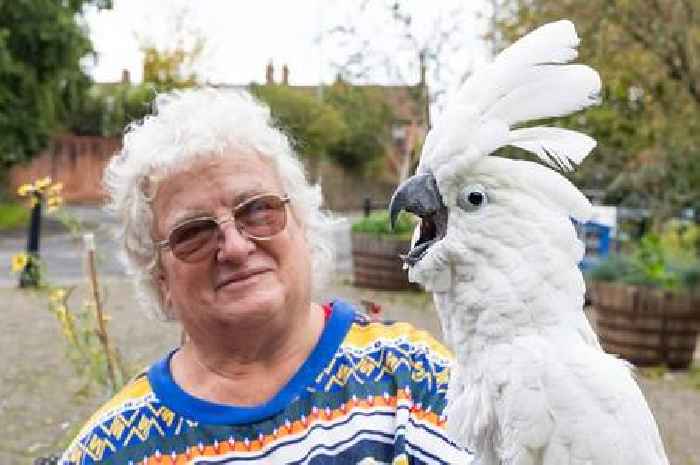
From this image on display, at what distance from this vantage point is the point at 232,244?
5.46 feet

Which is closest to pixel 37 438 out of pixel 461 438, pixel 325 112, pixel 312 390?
pixel 312 390

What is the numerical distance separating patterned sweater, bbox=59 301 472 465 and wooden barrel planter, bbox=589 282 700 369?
4.99 meters

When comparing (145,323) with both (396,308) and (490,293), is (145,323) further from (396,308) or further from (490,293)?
(490,293)

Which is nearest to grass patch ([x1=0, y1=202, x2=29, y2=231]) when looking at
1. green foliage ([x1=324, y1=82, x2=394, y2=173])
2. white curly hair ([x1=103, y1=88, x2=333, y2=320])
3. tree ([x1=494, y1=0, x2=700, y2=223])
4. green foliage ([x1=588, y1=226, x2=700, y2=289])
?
green foliage ([x1=324, y1=82, x2=394, y2=173])

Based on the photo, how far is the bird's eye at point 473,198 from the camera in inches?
47.1

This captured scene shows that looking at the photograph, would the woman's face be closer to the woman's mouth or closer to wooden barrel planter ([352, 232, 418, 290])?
the woman's mouth

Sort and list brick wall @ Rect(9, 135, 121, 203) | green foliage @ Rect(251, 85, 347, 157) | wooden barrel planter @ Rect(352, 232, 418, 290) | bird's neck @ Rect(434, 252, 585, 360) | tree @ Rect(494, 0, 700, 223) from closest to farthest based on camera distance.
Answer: bird's neck @ Rect(434, 252, 585, 360) → tree @ Rect(494, 0, 700, 223) → wooden barrel planter @ Rect(352, 232, 418, 290) → green foliage @ Rect(251, 85, 347, 157) → brick wall @ Rect(9, 135, 121, 203)

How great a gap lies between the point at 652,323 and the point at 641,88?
2.72 metres

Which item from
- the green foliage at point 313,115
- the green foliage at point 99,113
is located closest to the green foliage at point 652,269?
the green foliage at point 313,115

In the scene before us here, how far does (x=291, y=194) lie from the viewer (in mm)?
1831

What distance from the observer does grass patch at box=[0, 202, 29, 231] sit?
61.4 feet

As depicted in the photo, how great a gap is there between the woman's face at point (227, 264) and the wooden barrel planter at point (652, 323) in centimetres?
516

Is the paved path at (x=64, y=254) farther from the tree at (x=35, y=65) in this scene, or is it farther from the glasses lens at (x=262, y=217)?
the glasses lens at (x=262, y=217)

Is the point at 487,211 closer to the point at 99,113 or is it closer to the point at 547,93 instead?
the point at 547,93
